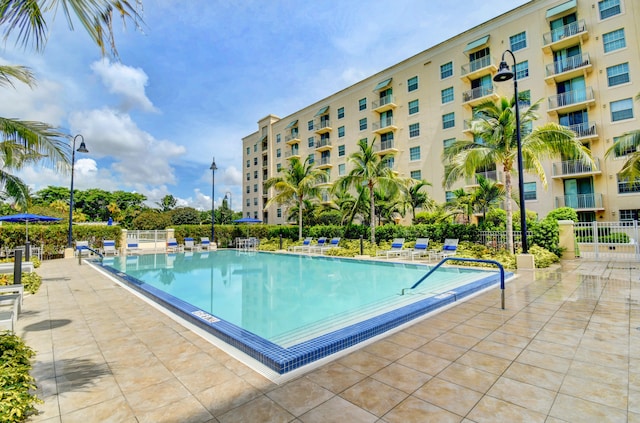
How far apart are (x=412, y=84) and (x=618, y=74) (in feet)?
44.5

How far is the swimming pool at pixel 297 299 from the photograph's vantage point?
13.8 feet

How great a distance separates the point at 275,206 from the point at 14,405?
38365mm

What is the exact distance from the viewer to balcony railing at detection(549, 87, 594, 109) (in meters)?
19.6

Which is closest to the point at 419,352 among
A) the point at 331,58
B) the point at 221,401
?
the point at 221,401

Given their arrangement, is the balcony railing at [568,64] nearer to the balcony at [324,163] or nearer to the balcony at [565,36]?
the balcony at [565,36]

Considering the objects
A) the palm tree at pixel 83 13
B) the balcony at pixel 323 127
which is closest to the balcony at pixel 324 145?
the balcony at pixel 323 127

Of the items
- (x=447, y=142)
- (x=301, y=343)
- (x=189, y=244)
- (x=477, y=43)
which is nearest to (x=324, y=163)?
(x=447, y=142)

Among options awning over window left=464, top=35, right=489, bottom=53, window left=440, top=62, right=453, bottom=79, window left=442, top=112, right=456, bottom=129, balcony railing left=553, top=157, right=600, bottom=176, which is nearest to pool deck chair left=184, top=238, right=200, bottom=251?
window left=442, top=112, right=456, bottom=129

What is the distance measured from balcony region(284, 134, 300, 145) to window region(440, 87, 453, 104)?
58.3ft

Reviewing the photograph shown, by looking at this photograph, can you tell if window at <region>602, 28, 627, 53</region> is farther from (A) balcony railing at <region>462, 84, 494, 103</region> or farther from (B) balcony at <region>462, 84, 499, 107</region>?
(A) balcony railing at <region>462, 84, 494, 103</region>

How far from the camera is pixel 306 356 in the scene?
3.61 metres

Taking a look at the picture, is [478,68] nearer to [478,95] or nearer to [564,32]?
[478,95]

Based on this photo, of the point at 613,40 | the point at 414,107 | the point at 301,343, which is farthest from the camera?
the point at 414,107

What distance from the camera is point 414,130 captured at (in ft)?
90.6
